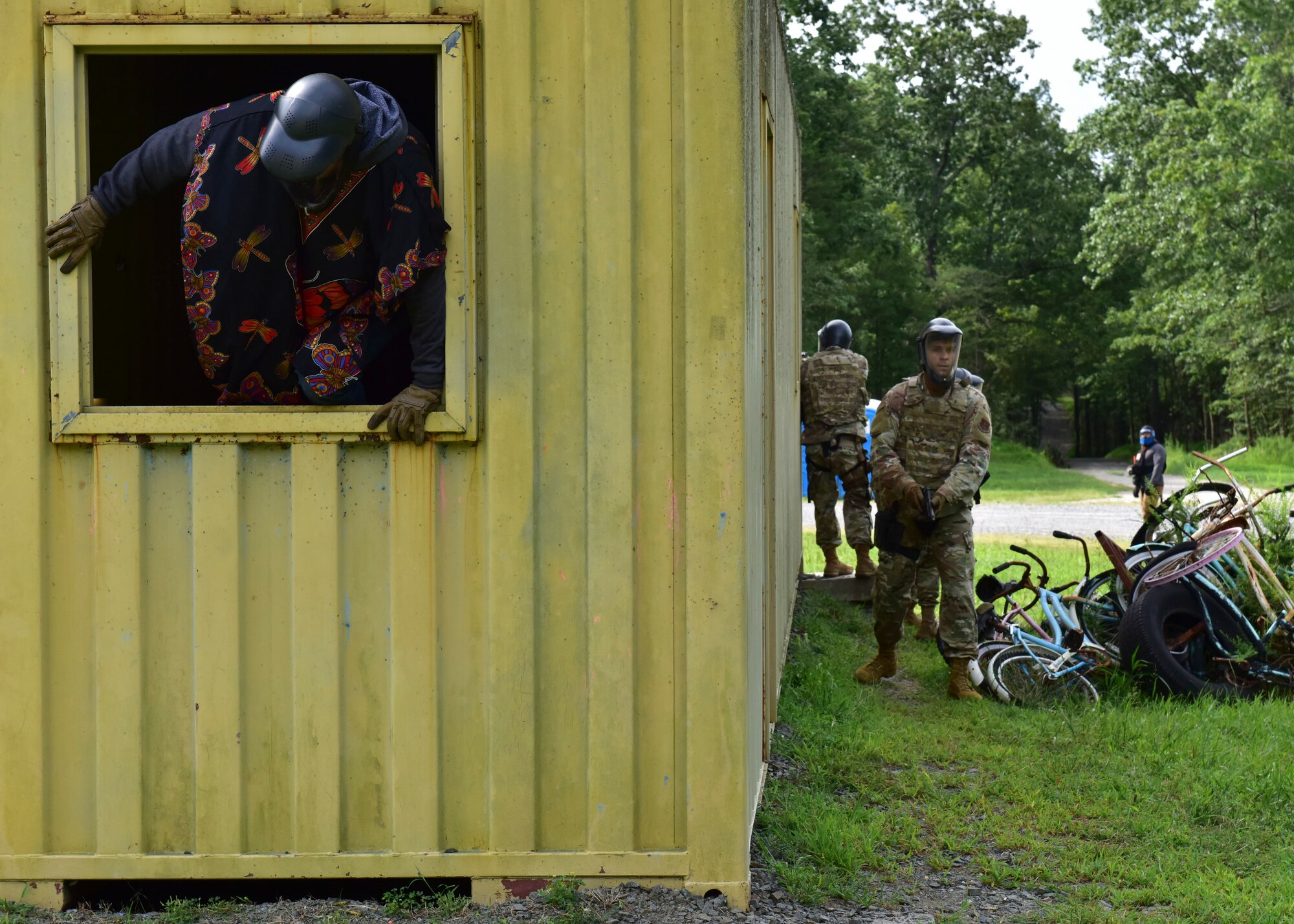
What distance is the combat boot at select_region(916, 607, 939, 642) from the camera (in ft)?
29.6

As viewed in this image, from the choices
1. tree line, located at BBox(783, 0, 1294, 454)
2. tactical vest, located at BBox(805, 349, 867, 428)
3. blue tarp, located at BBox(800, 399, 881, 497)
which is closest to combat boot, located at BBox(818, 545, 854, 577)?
blue tarp, located at BBox(800, 399, 881, 497)

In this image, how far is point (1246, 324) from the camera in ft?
114

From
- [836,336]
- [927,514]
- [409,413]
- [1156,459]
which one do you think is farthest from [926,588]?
[1156,459]

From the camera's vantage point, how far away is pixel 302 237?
4055mm

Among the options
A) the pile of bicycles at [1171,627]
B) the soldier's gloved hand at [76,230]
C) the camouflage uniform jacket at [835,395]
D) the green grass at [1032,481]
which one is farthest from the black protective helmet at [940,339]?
the green grass at [1032,481]

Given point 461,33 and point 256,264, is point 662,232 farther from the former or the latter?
point 256,264

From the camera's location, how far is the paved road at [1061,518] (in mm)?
16547

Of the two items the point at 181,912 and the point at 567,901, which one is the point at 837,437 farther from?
the point at 181,912

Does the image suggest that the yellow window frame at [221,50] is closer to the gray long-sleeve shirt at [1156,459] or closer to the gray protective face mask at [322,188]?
the gray protective face mask at [322,188]

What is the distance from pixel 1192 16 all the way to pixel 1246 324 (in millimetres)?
11817

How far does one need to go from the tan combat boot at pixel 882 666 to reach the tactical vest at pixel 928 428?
1.05 m

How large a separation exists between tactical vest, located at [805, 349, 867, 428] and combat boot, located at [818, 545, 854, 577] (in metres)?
1.03

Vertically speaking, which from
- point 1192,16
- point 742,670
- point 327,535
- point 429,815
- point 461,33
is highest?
point 1192,16

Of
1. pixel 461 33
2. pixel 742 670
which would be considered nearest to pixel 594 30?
pixel 461 33
